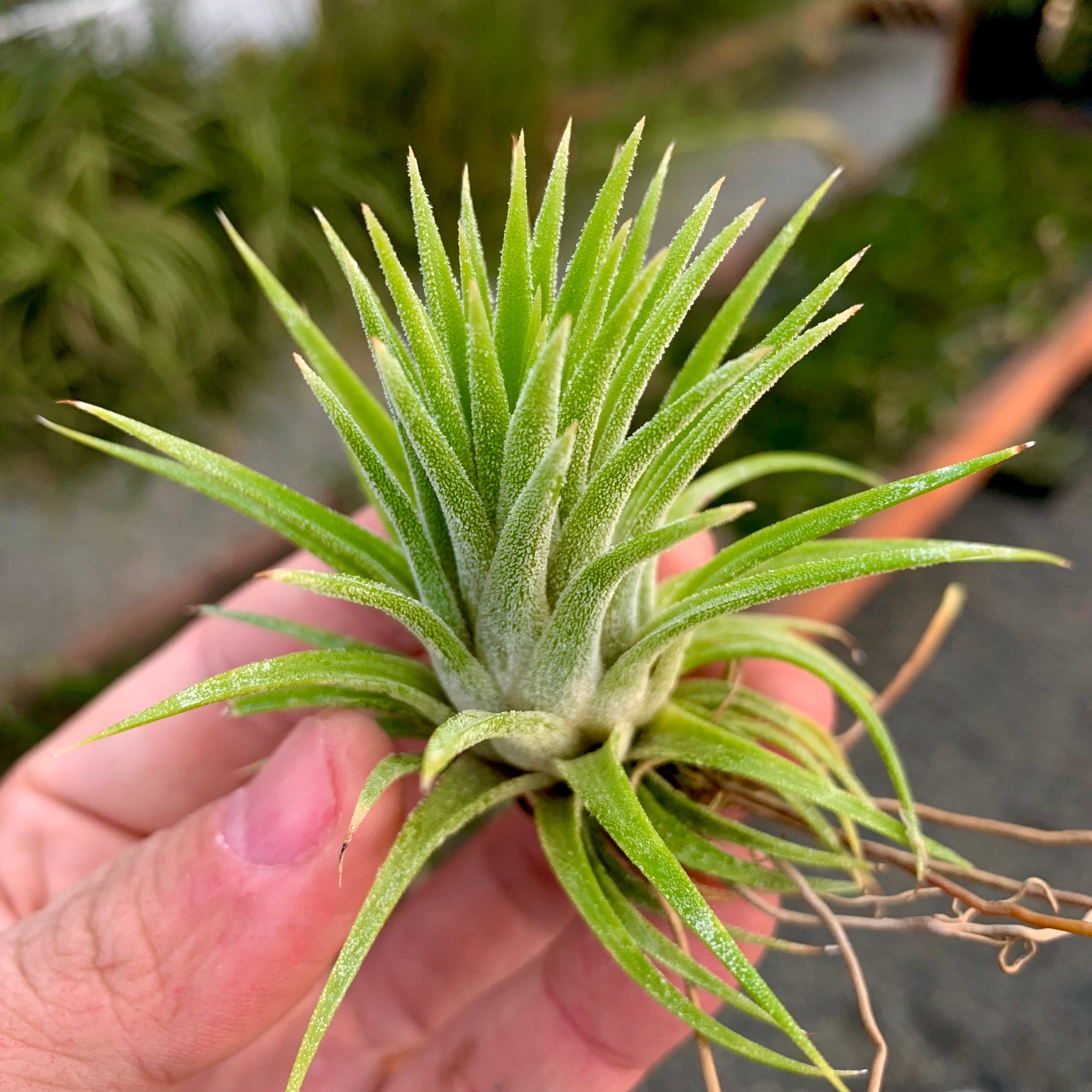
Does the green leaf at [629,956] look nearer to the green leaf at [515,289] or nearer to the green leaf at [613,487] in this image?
the green leaf at [613,487]

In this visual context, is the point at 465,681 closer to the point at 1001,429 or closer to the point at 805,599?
the point at 805,599

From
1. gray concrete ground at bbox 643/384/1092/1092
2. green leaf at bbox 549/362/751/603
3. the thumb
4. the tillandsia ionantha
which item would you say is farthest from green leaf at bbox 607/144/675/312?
gray concrete ground at bbox 643/384/1092/1092

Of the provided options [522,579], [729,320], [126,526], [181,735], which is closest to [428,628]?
[522,579]

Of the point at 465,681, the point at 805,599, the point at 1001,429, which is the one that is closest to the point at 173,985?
the point at 465,681

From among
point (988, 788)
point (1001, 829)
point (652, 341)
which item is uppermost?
point (652, 341)

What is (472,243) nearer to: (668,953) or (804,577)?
(804,577)

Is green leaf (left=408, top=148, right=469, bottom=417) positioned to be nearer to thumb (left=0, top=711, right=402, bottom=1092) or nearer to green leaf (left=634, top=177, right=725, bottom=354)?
green leaf (left=634, top=177, right=725, bottom=354)
